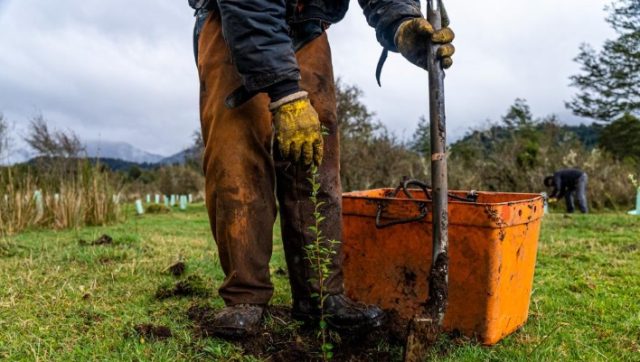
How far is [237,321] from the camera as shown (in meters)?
1.99

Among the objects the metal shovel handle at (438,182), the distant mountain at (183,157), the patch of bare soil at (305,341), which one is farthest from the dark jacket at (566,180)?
the distant mountain at (183,157)

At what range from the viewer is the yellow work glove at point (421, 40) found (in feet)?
6.72

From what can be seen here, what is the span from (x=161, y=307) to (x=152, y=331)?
17.2 inches

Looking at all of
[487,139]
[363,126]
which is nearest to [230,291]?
[363,126]

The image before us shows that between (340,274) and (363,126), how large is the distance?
44.7ft

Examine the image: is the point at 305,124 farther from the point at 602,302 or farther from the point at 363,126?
the point at 363,126

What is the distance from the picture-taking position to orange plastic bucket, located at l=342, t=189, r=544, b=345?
6.76ft

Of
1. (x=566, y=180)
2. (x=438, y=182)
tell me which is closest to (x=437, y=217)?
(x=438, y=182)

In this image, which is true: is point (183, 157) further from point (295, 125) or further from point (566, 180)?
point (295, 125)

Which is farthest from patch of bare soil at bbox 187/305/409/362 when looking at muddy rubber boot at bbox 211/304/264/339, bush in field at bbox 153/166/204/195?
bush in field at bbox 153/166/204/195

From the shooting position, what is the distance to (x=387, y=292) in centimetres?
238

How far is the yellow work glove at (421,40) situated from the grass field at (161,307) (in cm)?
118

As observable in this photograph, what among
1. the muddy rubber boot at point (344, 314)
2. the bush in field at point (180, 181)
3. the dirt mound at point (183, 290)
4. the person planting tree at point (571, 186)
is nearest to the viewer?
the muddy rubber boot at point (344, 314)

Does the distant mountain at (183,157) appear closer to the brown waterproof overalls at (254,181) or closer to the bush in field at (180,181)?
the bush in field at (180,181)
